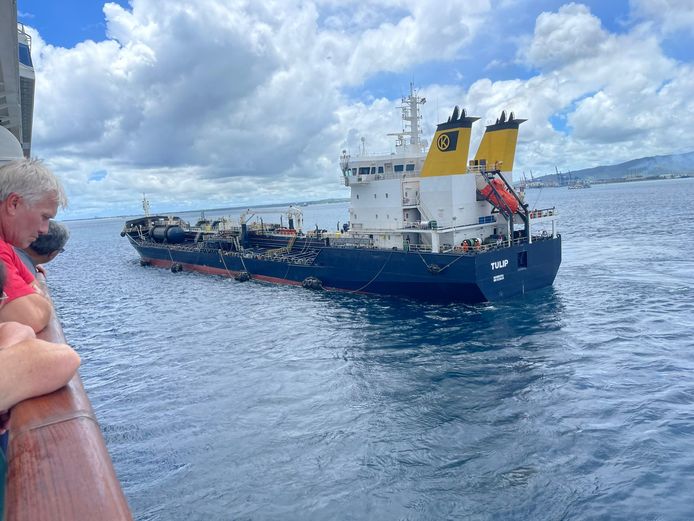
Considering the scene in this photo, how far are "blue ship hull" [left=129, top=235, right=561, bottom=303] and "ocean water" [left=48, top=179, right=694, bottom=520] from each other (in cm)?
86

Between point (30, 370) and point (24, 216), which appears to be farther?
point (24, 216)

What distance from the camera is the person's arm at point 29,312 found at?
2438mm

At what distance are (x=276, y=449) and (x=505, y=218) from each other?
17934mm

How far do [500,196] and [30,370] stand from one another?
23291mm

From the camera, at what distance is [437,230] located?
869 inches

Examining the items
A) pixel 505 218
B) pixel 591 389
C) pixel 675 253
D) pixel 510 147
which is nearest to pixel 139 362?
pixel 591 389

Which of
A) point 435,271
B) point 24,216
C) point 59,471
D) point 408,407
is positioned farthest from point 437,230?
point 59,471

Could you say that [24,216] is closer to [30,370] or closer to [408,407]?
[30,370]

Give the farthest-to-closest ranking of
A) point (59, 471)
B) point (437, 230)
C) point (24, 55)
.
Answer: point (437, 230) → point (24, 55) → point (59, 471)

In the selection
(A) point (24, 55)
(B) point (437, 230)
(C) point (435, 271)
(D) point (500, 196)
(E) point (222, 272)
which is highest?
(A) point (24, 55)

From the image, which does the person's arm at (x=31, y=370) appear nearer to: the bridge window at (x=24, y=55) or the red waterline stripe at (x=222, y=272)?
the bridge window at (x=24, y=55)

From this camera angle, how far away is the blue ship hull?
67.4 feet

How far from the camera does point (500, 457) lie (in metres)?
9.49

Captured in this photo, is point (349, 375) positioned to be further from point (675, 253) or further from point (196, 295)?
point (675, 253)
